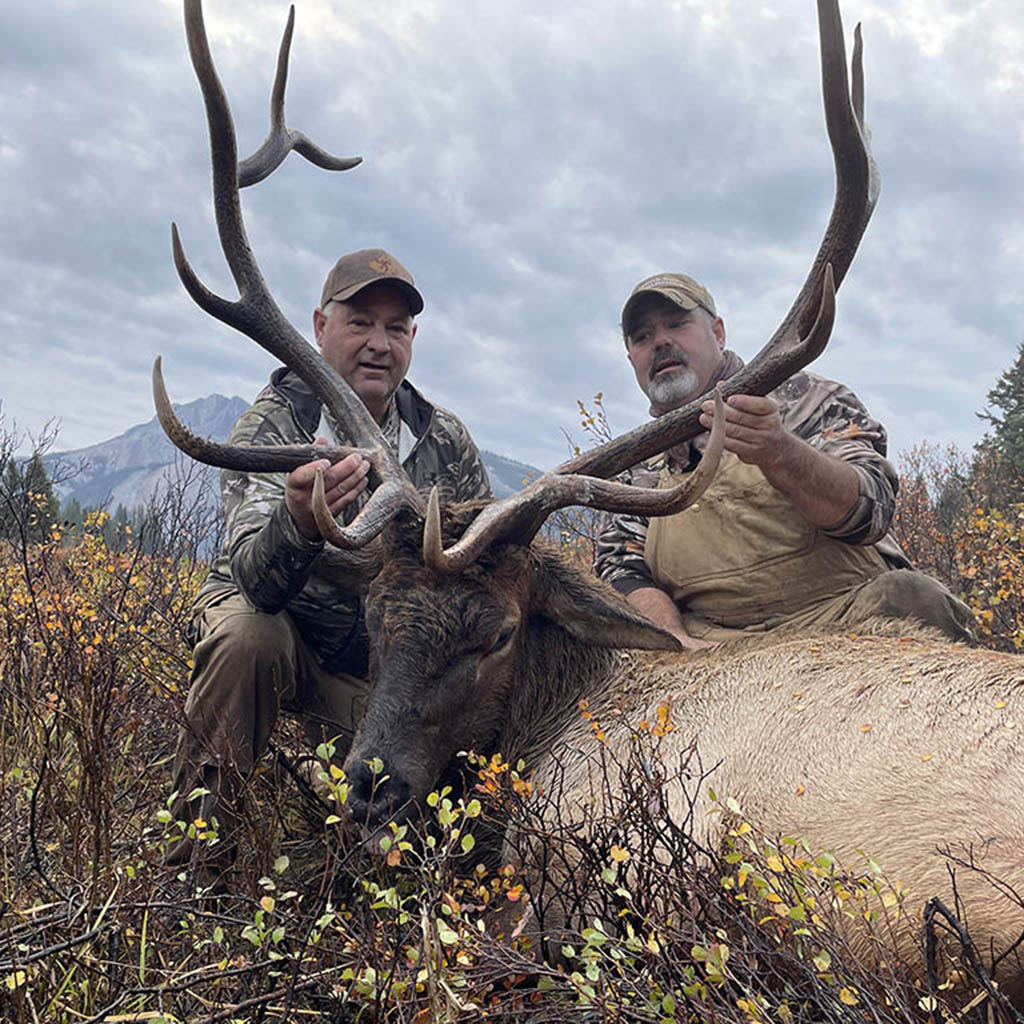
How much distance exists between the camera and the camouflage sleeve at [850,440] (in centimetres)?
468

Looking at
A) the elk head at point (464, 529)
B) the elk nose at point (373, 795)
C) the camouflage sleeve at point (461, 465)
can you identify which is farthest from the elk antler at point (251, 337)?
the elk nose at point (373, 795)

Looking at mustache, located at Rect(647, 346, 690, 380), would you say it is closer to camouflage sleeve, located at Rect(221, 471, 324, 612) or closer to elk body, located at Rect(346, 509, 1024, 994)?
elk body, located at Rect(346, 509, 1024, 994)

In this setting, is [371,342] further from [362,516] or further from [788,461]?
[788,461]

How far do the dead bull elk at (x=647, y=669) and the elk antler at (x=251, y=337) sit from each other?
0.01m

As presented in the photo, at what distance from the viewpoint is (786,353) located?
14.6ft

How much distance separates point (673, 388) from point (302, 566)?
269cm

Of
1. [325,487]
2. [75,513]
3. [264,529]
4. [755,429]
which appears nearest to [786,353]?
[755,429]

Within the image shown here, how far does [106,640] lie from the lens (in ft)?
18.7

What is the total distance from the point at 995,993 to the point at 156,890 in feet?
7.99

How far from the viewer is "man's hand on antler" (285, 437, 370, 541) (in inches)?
153

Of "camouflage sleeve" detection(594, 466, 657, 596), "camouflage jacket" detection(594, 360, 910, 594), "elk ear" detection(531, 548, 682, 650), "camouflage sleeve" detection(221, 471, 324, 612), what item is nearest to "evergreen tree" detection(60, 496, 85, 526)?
"camouflage sleeve" detection(221, 471, 324, 612)

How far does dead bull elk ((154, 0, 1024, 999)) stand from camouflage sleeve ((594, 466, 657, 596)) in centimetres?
95

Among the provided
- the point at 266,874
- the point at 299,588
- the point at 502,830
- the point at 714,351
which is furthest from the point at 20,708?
the point at 714,351

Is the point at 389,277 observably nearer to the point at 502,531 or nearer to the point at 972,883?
the point at 502,531
